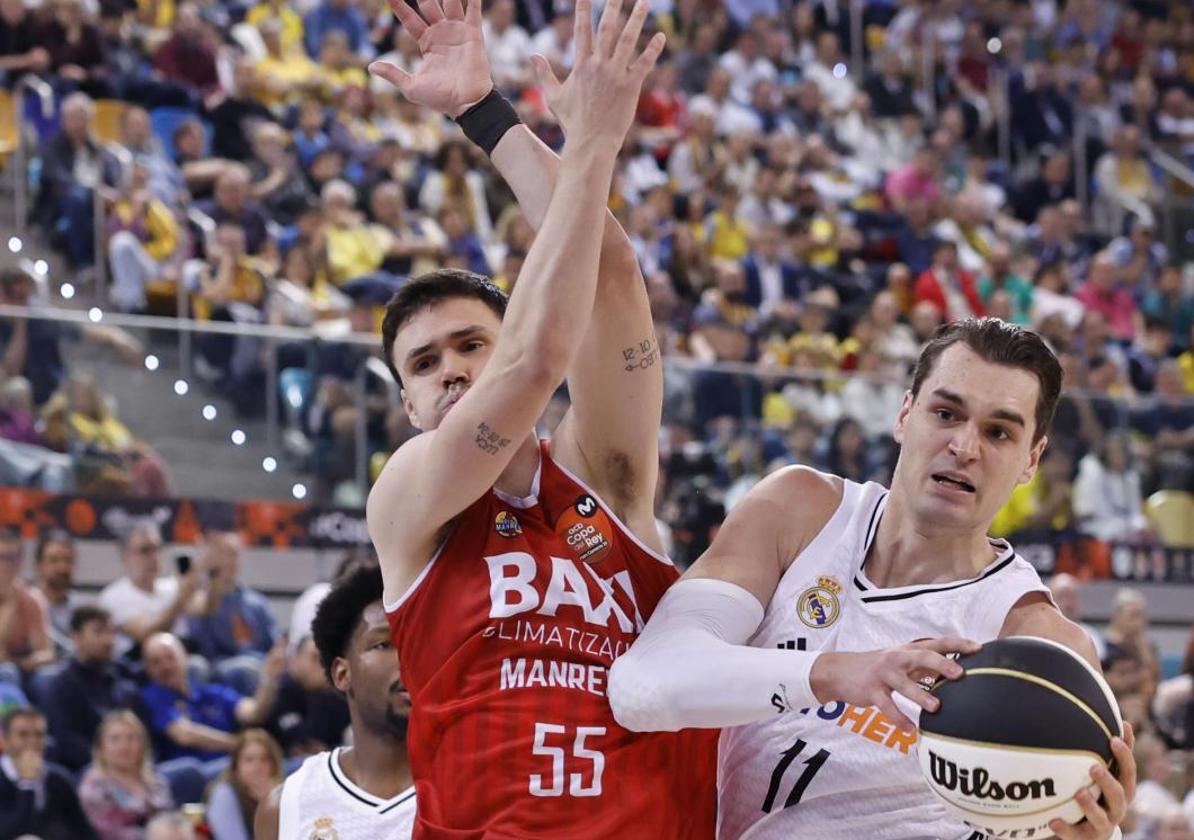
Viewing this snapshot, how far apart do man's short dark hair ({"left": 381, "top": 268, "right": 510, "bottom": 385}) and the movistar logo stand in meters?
1.47

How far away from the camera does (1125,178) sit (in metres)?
21.1

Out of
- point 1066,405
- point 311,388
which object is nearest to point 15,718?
point 311,388

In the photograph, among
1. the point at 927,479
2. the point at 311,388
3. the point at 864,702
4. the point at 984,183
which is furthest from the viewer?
the point at 984,183

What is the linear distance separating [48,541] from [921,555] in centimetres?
692

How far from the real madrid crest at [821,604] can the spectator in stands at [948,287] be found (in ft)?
41.1

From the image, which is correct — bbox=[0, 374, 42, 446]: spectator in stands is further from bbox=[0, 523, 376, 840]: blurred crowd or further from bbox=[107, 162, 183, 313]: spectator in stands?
bbox=[107, 162, 183, 313]: spectator in stands

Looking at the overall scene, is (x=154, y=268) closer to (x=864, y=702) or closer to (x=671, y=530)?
(x=671, y=530)

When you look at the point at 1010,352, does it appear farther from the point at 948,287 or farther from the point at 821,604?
the point at 948,287

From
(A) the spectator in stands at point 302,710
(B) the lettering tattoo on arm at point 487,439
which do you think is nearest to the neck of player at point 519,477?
(B) the lettering tattoo on arm at point 487,439

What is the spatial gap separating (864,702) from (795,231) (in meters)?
13.8

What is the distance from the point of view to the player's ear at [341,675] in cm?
588

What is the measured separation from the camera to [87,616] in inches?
375

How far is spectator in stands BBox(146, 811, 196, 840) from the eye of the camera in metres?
8.33

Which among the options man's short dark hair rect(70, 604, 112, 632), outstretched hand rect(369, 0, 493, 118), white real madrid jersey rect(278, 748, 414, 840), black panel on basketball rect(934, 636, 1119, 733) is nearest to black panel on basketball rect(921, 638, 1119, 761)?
black panel on basketball rect(934, 636, 1119, 733)
